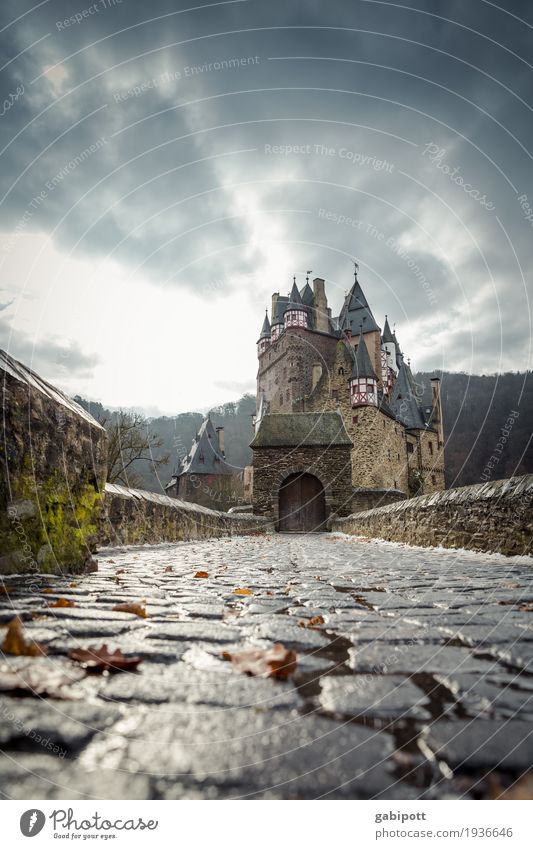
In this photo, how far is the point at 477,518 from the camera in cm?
545

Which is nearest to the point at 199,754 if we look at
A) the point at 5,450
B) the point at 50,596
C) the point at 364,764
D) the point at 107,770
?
the point at 107,770

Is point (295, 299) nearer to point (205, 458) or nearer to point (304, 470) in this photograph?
point (205, 458)

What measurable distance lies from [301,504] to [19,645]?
2086 cm

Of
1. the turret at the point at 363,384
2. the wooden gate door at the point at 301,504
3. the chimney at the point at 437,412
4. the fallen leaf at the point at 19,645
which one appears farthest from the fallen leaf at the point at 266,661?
the chimney at the point at 437,412

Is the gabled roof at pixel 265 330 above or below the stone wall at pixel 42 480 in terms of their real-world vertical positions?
above

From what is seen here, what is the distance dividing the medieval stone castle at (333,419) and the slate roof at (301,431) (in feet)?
0.17

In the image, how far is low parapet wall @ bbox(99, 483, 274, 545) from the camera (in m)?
5.82

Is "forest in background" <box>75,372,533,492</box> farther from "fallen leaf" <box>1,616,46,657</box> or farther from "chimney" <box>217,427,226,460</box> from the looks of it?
"fallen leaf" <box>1,616,46,657</box>

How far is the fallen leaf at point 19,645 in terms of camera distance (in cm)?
131

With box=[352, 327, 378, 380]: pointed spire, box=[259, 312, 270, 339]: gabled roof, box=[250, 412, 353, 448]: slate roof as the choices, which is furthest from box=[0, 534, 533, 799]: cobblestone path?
box=[259, 312, 270, 339]: gabled roof

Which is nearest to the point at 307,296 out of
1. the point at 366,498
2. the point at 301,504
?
the point at 366,498

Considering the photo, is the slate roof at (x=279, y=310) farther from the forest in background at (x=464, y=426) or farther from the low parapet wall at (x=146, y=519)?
the low parapet wall at (x=146, y=519)

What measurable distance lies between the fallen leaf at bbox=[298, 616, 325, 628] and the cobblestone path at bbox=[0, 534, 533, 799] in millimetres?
36

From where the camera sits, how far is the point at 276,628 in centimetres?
171
